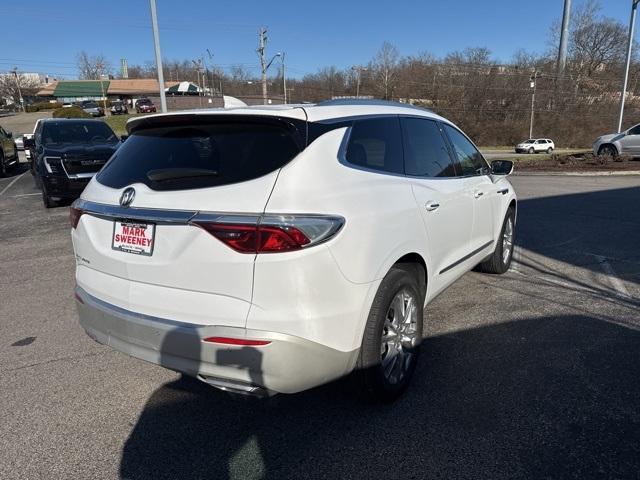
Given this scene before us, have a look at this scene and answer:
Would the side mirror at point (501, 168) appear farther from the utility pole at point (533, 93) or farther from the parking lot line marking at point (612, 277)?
the utility pole at point (533, 93)

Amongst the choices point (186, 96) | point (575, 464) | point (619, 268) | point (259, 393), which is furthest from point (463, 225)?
point (186, 96)

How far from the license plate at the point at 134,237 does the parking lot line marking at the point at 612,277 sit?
4607mm

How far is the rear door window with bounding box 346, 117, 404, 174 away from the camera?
283 cm

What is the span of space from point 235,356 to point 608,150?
22.0m

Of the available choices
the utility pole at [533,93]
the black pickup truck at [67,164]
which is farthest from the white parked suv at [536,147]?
the black pickup truck at [67,164]

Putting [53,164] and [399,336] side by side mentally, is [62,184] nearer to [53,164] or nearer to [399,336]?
[53,164]

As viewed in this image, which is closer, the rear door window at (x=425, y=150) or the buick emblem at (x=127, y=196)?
the buick emblem at (x=127, y=196)

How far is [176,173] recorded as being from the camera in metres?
2.59

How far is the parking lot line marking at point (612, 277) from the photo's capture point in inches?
195

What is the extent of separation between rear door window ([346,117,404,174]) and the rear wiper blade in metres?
0.78

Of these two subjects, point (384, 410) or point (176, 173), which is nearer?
point (176, 173)

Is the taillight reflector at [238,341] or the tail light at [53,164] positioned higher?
the tail light at [53,164]

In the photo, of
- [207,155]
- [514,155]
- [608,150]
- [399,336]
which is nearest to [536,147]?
[514,155]

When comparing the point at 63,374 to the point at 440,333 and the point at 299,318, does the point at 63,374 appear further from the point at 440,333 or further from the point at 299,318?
the point at 440,333
